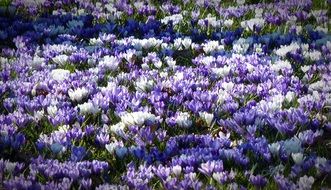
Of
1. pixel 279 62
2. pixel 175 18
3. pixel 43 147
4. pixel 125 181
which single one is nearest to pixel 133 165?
pixel 125 181

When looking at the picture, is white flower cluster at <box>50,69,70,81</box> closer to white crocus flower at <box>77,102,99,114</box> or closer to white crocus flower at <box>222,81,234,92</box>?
Answer: white crocus flower at <box>77,102,99,114</box>

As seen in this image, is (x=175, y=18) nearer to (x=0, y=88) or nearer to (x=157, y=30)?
(x=157, y=30)

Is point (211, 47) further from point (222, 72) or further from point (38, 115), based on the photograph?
point (38, 115)

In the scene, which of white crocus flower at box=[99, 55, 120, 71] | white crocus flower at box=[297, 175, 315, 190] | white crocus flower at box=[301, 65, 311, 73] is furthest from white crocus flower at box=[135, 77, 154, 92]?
white crocus flower at box=[297, 175, 315, 190]

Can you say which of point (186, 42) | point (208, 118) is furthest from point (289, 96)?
point (186, 42)

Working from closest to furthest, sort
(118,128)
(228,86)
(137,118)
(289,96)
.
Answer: (118,128), (137,118), (289,96), (228,86)

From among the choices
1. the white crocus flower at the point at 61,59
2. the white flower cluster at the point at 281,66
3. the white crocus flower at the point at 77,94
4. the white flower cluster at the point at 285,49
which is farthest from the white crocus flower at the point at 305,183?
the white crocus flower at the point at 61,59

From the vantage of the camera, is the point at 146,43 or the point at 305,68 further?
the point at 146,43
